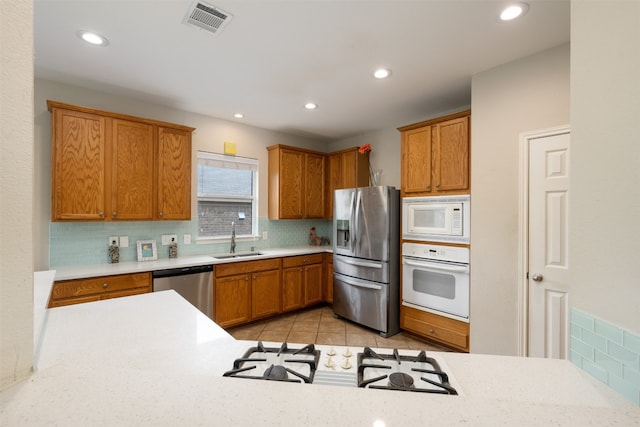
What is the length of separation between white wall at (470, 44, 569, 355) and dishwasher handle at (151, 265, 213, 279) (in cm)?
Result: 275

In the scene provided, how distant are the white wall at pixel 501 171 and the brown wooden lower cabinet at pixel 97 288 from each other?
316 centimetres

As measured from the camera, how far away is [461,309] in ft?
8.89

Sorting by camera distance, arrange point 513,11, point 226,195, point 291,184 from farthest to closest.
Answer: point 291,184
point 226,195
point 513,11

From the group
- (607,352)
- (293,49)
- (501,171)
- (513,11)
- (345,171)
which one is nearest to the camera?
(607,352)

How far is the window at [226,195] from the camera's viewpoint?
372cm

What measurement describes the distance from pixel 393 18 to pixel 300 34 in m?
0.64

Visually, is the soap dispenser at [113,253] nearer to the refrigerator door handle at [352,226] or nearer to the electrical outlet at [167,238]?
the electrical outlet at [167,238]

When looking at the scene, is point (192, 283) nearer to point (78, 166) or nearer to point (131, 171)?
point (131, 171)

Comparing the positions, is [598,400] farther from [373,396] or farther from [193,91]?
[193,91]

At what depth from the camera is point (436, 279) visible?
2.93m

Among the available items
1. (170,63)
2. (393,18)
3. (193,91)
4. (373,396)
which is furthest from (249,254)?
(373,396)

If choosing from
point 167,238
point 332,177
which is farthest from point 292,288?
point 332,177

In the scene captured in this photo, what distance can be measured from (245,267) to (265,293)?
0.46 meters

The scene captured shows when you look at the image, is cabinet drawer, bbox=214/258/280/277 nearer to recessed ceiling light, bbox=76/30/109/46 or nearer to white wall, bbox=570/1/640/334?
recessed ceiling light, bbox=76/30/109/46
